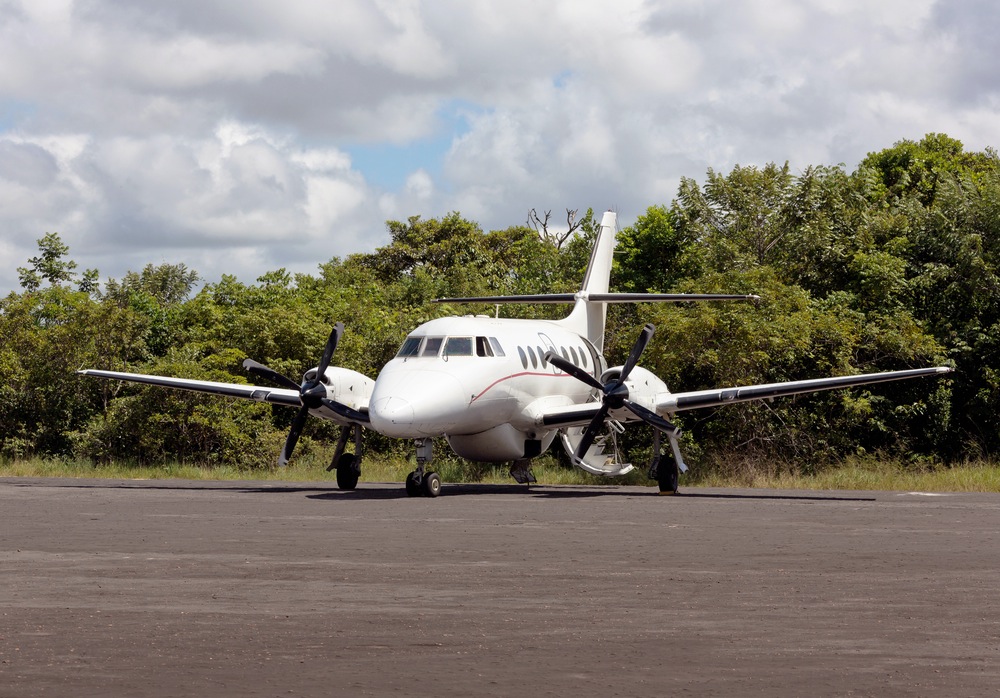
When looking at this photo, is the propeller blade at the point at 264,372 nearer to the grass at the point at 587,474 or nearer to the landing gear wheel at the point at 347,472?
the landing gear wheel at the point at 347,472

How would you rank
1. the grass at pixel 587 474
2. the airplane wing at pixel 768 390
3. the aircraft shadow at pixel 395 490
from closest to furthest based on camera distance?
the aircraft shadow at pixel 395 490 → the airplane wing at pixel 768 390 → the grass at pixel 587 474

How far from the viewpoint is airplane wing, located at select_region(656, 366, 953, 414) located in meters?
25.6

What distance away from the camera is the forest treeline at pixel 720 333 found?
33.8m

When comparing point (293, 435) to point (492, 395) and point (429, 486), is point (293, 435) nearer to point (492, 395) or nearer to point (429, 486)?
point (429, 486)

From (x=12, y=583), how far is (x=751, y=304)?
2546 cm

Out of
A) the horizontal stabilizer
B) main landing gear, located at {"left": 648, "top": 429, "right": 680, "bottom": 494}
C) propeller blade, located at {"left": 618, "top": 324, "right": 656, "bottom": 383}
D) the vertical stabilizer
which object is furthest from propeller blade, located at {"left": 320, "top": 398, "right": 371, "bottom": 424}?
the vertical stabilizer

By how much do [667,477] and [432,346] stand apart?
5644 millimetres

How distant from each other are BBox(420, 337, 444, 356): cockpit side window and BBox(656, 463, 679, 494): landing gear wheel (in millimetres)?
5296

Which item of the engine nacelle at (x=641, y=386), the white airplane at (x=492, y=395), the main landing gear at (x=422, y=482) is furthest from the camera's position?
the engine nacelle at (x=641, y=386)

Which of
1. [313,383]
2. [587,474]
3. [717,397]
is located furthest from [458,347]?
[587,474]

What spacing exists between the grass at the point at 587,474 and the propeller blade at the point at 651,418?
4.12 meters

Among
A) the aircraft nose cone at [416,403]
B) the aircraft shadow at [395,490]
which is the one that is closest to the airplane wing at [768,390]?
the aircraft shadow at [395,490]

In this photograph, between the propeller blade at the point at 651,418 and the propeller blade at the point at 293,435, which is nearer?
the propeller blade at the point at 651,418

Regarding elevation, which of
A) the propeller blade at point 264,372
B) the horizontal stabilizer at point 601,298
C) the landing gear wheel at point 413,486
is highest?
the horizontal stabilizer at point 601,298
